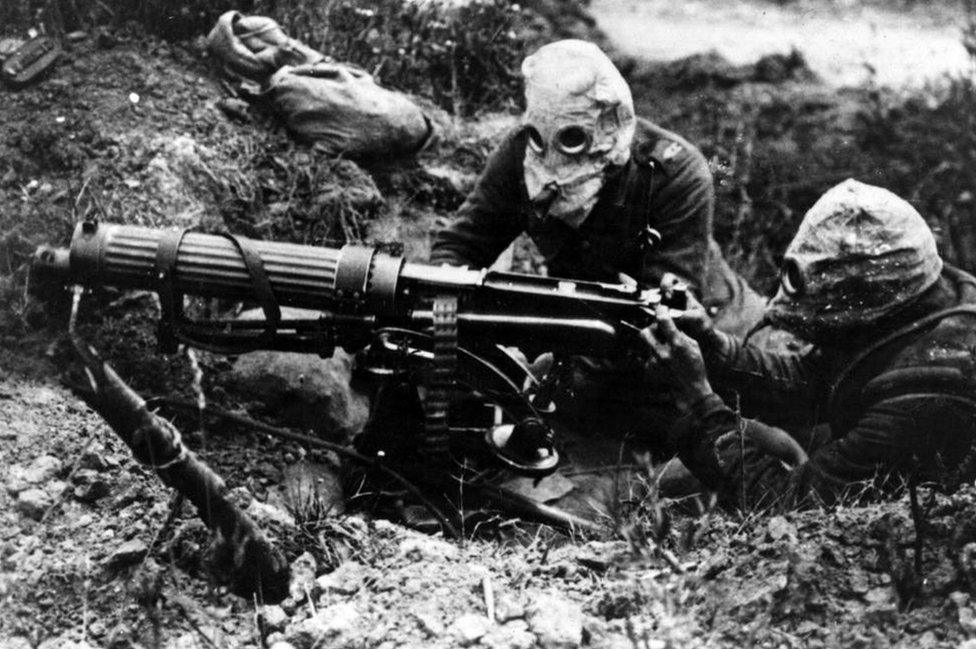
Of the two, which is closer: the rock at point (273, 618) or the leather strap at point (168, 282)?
the rock at point (273, 618)

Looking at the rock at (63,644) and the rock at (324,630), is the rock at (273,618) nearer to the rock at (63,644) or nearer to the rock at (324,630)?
the rock at (324,630)

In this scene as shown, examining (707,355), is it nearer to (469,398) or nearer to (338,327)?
(469,398)

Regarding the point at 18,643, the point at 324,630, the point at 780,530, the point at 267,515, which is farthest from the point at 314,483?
the point at 780,530

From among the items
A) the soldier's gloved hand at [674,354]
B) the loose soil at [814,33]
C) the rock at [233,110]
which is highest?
the loose soil at [814,33]

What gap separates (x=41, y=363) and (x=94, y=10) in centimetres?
252

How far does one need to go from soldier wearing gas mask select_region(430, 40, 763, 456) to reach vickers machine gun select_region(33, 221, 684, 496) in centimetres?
26

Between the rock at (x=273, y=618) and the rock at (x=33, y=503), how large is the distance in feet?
3.02

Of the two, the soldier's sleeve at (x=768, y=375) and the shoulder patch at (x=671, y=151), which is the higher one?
the shoulder patch at (x=671, y=151)

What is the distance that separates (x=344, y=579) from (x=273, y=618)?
0.90 feet

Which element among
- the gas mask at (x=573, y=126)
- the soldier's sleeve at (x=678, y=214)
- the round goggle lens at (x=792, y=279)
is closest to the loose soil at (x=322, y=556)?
the round goggle lens at (x=792, y=279)

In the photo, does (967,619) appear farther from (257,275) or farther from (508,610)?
(257,275)

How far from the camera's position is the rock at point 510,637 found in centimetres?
302

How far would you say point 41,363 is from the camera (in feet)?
14.4

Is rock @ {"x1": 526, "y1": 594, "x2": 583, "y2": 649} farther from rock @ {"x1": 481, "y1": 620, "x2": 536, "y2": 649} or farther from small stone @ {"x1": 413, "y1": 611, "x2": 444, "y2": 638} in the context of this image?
small stone @ {"x1": 413, "y1": 611, "x2": 444, "y2": 638}
